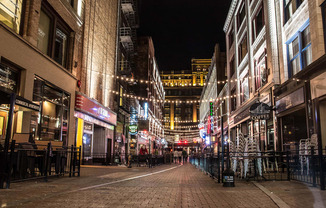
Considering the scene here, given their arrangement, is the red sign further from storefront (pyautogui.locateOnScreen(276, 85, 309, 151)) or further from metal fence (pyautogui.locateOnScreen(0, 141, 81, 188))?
storefront (pyautogui.locateOnScreen(276, 85, 309, 151))

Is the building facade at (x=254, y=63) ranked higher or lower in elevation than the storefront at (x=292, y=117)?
higher

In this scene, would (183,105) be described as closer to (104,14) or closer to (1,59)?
(104,14)

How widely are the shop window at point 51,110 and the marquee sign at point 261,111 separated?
11788 mm

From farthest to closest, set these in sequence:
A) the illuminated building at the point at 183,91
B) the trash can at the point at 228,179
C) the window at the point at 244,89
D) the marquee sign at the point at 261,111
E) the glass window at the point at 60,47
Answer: the illuminated building at the point at 183,91 → the window at the point at 244,89 → the marquee sign at the point at 261,111 → the glass window at the point at 60,47 → the trash can at the point at 228,179

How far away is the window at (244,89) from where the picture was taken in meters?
24.9

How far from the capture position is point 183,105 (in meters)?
132

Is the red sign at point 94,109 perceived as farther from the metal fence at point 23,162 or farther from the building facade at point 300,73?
the building facade at point 300,73

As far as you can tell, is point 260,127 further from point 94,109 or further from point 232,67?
point 232,67

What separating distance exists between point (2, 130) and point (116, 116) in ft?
52.7

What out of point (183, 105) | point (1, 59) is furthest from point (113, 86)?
point (183, 105)

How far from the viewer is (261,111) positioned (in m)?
17.8

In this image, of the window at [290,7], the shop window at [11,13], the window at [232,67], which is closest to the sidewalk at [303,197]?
the window at [290,7]

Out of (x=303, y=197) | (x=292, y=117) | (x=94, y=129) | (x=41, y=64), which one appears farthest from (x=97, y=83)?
(x=303, y=197)

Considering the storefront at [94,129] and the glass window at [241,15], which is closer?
the storefront at [94,129]
